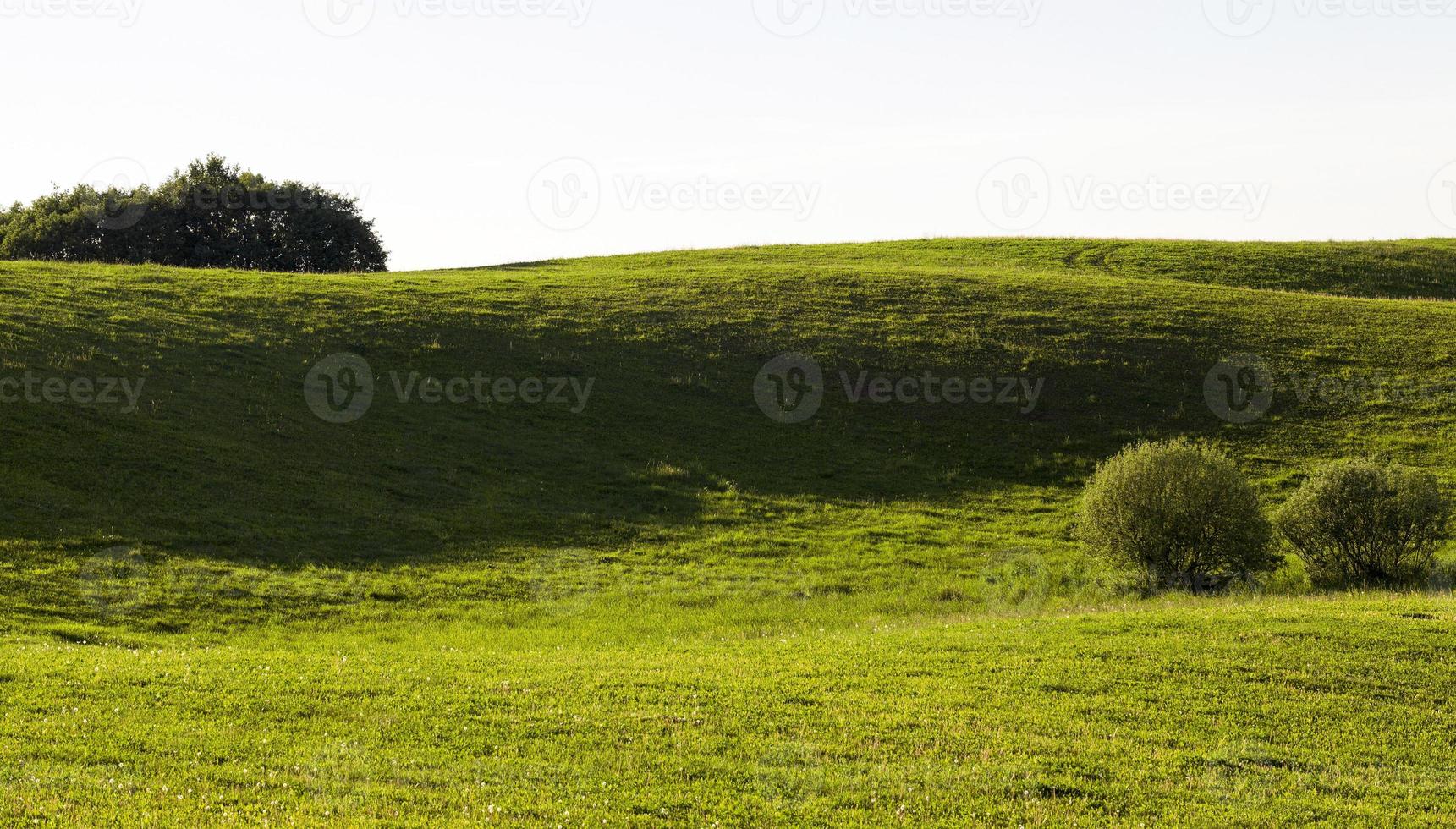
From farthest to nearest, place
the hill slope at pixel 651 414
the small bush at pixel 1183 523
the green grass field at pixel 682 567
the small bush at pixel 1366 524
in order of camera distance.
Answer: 1. the hill slope at pixel 651 414
2. the small bush at pixel 1183 523
3. the small bush at pixel 1366 524
4. the green grass field at pixel 682 567

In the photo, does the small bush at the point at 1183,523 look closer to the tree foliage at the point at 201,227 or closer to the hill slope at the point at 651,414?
the hill slope at the point at 651,414

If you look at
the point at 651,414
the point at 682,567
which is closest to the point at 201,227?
the point at 651,414

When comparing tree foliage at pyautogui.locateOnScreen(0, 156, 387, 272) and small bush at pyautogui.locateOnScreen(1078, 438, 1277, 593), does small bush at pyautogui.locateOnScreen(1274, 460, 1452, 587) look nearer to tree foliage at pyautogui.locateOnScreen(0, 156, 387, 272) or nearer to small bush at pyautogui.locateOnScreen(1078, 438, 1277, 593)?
small bush at pyautogui.locateOnScreen(1078, 438, 1277, 593)

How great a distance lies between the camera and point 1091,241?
298 ft

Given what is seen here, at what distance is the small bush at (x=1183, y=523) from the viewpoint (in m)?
29.1

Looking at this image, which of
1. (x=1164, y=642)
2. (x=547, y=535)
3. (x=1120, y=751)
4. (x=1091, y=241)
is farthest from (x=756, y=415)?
(x=1091, y=241)

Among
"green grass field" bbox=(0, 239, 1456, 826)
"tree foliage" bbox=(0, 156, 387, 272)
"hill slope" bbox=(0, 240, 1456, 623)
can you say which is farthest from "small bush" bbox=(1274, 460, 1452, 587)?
"tree foliage" bbox=(0, 156, 387, 272)

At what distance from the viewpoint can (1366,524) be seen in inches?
1147

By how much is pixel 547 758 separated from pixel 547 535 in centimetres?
2226

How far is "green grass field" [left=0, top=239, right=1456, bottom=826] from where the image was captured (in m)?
13.0

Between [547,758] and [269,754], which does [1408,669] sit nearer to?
[547,758]

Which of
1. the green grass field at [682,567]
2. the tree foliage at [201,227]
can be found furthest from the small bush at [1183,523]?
the tree foliage at [201,227]

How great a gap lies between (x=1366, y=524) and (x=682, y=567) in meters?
18.7

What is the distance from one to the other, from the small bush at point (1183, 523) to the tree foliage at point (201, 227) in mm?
69706
